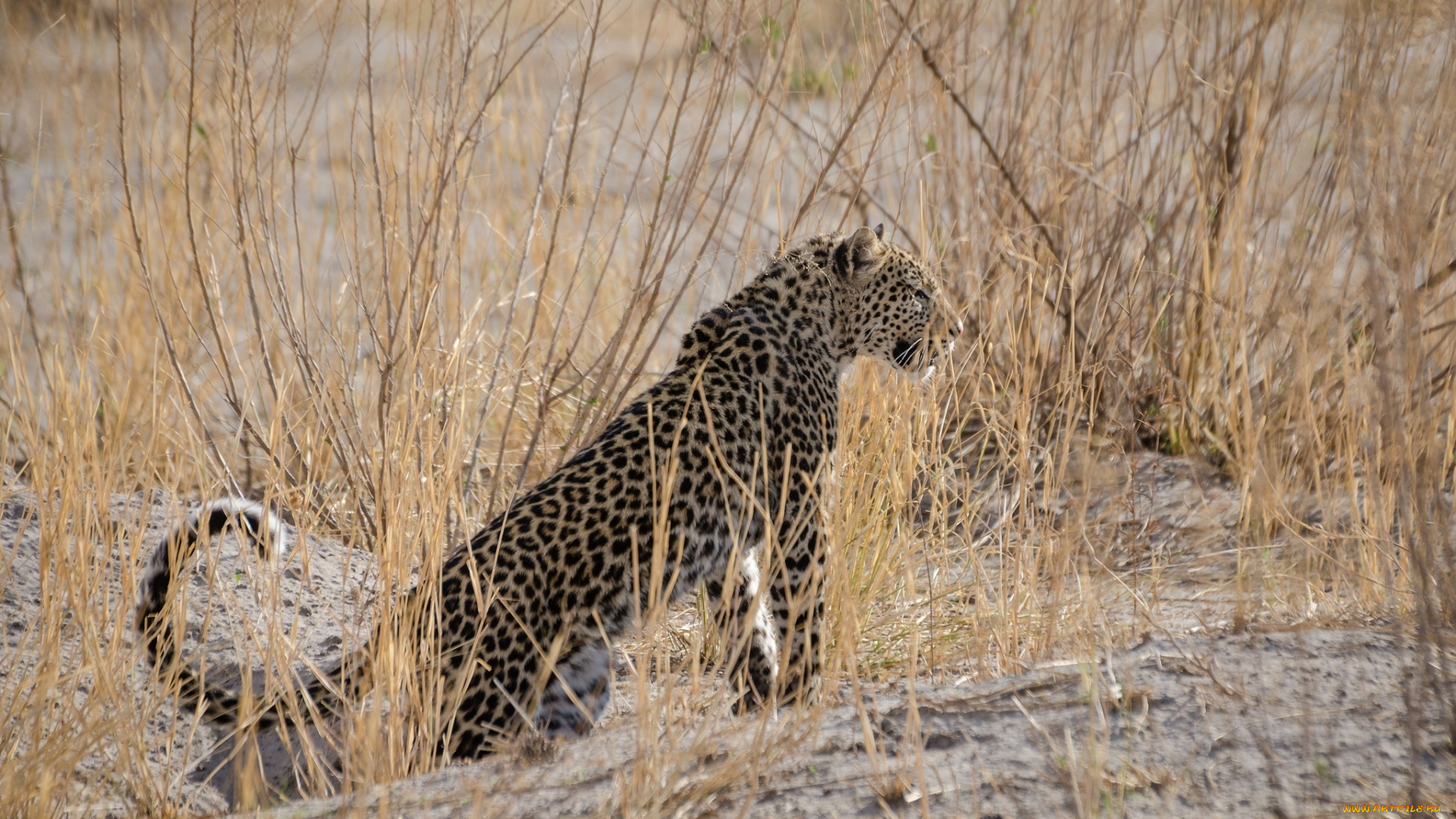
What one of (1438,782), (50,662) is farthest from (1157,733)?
(50,662)

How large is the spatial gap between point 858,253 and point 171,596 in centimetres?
222

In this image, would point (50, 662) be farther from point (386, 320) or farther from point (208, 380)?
point (208, 380)

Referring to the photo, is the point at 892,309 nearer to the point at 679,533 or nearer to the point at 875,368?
the point at 875,368

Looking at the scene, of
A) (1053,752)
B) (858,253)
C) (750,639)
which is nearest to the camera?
(1053,752)

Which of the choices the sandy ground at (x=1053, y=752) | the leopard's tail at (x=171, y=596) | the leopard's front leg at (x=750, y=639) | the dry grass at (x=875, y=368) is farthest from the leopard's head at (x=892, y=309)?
the leopard's tail at (x=171, y=596)

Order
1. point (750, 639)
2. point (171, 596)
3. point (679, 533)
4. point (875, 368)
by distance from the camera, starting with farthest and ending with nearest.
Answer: point (875, 368)
point (750, 639)
point (679, 533)
point (171, 596)

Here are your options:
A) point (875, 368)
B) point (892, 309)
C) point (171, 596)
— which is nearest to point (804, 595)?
point (892, 309)

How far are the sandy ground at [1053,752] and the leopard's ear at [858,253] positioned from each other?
54.3 inches

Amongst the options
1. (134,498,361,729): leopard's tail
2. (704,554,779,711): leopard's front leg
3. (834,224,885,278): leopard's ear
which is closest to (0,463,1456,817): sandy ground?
(134,498,361,729): leopard's tail

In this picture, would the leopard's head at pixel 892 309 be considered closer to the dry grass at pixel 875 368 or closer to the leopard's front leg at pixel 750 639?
the dry grass at pixel 875 368

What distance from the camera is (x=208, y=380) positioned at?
5.29 m

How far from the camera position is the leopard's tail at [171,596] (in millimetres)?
3064

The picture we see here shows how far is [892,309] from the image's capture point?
13.5 feet

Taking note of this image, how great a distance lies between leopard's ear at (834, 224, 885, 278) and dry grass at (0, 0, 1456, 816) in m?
0.31
